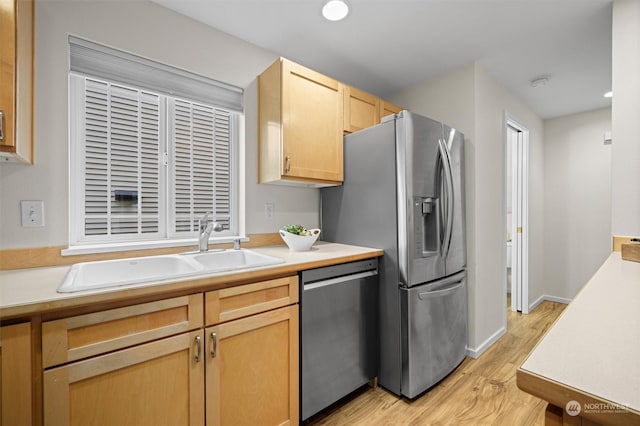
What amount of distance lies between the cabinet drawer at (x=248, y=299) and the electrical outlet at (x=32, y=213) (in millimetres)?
950

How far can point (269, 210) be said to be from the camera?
2.27 m

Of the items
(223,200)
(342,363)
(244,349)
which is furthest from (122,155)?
(342,363)

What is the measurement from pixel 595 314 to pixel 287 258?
1.28m

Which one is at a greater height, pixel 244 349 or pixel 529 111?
pixel 529 111

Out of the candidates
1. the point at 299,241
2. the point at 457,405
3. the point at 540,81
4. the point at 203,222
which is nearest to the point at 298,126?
the point at 299,241

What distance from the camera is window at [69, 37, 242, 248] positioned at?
1.61 m

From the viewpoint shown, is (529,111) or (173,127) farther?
(529,111)

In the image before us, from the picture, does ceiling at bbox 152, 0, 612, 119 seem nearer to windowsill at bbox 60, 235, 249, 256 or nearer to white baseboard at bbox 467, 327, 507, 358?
windowsill at bbox 60, 235, 249, 256

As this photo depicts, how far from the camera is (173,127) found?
191 centimetres

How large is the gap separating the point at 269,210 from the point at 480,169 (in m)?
1.79

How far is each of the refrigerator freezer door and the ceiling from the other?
5.65ft

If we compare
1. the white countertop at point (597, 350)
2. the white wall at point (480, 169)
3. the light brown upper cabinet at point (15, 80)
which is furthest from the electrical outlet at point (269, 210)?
the white countertop at point (597, 350)

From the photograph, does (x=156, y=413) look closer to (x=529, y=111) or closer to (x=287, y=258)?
(x=287, y=258)

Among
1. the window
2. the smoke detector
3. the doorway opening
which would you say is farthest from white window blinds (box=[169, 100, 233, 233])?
the doorway opening
